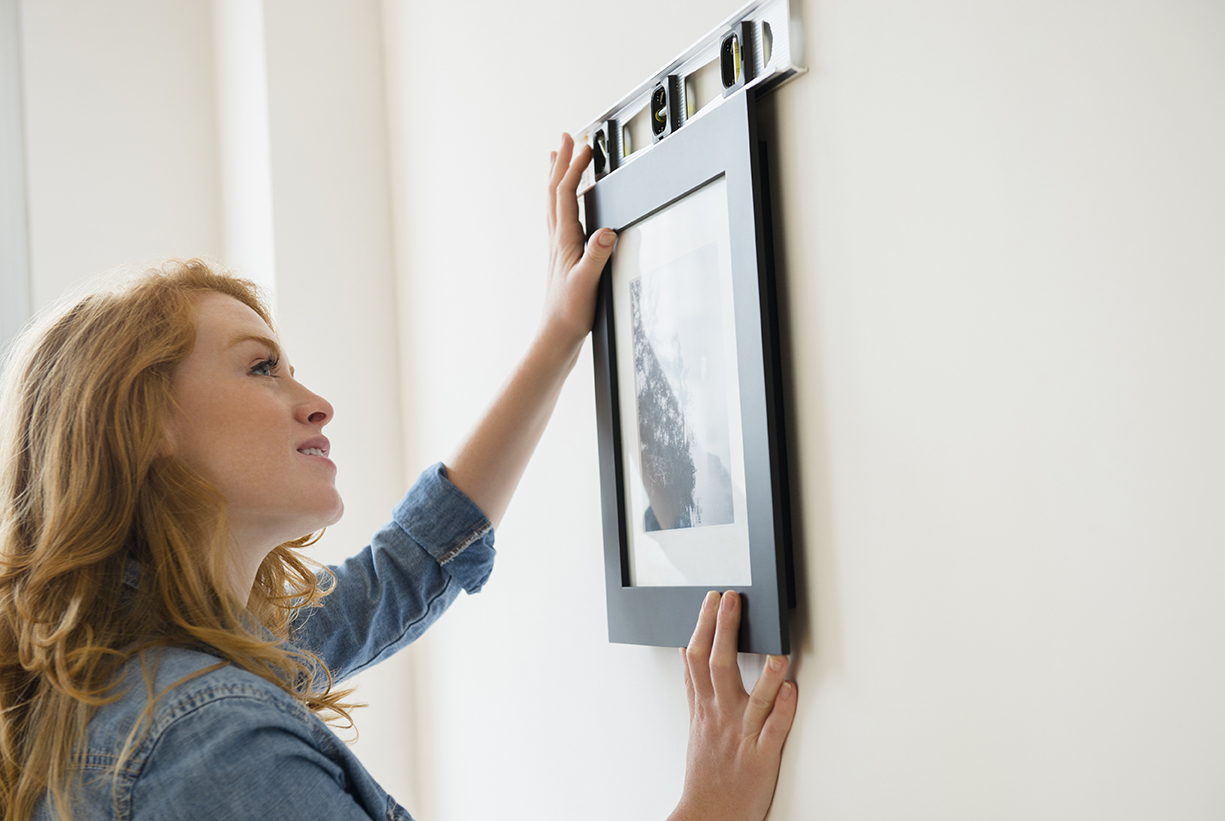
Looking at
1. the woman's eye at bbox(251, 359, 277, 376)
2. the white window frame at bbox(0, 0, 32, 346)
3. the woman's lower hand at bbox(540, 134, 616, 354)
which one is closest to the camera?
the woman's eye at bbox(251, 359, 277, 376)

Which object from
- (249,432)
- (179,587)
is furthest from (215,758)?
(249,432)

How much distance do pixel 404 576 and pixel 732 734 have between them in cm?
47

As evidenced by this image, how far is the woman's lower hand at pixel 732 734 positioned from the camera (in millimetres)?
818

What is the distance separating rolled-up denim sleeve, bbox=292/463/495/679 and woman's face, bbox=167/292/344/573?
0.22 metres

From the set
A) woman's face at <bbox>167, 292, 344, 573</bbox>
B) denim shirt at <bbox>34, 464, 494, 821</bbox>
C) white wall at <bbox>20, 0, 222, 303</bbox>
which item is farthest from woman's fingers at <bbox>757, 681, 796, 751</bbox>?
white wall at <bbox>20, 0, 222, 303</bbox>

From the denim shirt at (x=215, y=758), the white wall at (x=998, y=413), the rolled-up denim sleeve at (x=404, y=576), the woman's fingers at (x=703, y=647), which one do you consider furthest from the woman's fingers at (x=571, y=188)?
the denim shirt at (x=215, y=758)

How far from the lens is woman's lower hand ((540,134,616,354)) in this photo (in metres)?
1.04

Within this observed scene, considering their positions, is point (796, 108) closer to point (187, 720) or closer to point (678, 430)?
point (678, 430)

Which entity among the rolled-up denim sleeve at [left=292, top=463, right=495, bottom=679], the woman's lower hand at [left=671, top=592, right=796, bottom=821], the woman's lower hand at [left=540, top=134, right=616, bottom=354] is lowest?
the woman's lower hand at [left=671, top=592, right=796, bottom=821]

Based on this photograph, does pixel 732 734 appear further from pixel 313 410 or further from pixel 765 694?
pixel 313 410

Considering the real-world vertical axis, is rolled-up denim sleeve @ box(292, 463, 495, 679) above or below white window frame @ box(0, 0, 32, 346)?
below

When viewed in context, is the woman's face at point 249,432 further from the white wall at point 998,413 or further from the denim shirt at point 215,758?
the white wall at point 998,413

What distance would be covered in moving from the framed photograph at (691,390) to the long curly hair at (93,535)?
353 mm

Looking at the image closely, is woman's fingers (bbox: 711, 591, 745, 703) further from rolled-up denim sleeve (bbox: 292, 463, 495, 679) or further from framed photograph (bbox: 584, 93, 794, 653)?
rolled-up denim sleeve (bbox: 292, 463, 495, 679)
